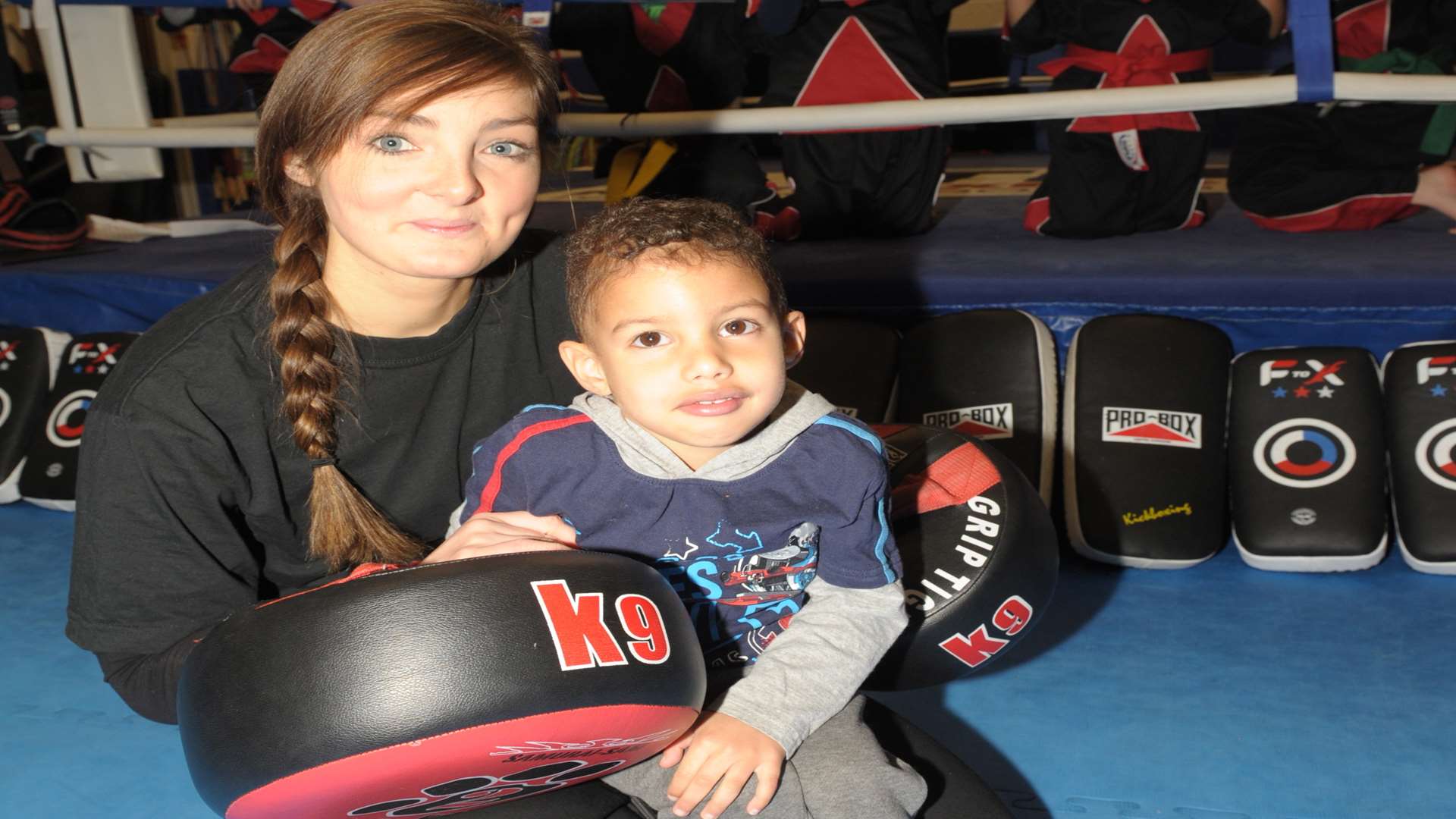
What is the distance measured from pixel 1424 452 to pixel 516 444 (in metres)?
1.47

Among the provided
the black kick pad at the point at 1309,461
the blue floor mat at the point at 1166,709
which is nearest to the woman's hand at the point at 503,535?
the blue floor mat at the point at 1166,709

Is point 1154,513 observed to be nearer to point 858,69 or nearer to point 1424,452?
point 1424,452

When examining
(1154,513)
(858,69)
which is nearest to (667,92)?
(858,69)

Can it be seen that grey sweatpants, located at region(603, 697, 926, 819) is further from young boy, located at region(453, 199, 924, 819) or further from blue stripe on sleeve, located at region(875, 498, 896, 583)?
blue stripe on sleeve, located at region(875, 498, 896, 583)

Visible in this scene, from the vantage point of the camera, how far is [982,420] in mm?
2021

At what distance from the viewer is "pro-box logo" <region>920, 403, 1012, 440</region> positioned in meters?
2.01

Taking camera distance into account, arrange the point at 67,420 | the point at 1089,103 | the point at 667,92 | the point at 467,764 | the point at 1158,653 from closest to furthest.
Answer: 1. the point at 467,764
2. the point at 1158,653
3. the point at 1089,103
4. the point at 67,420
5. the point at 667,92

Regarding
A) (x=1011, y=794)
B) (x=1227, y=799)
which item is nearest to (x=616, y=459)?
(x=1011, y=794)

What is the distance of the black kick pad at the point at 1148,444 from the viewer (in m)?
1.93

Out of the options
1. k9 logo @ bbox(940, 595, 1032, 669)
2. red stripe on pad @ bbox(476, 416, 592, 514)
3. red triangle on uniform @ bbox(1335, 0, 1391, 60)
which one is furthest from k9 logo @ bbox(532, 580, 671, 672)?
red triangle on uniform @ bbox(1335, 0, 1391, 60)

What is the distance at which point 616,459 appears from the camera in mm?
1149

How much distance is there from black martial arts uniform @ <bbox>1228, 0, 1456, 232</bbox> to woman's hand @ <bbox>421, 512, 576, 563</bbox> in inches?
78.9

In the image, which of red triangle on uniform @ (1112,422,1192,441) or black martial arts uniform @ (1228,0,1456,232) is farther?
black martial arts uniform @ (1228,0,1456,232)

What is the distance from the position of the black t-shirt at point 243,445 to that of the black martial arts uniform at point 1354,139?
1772mm
